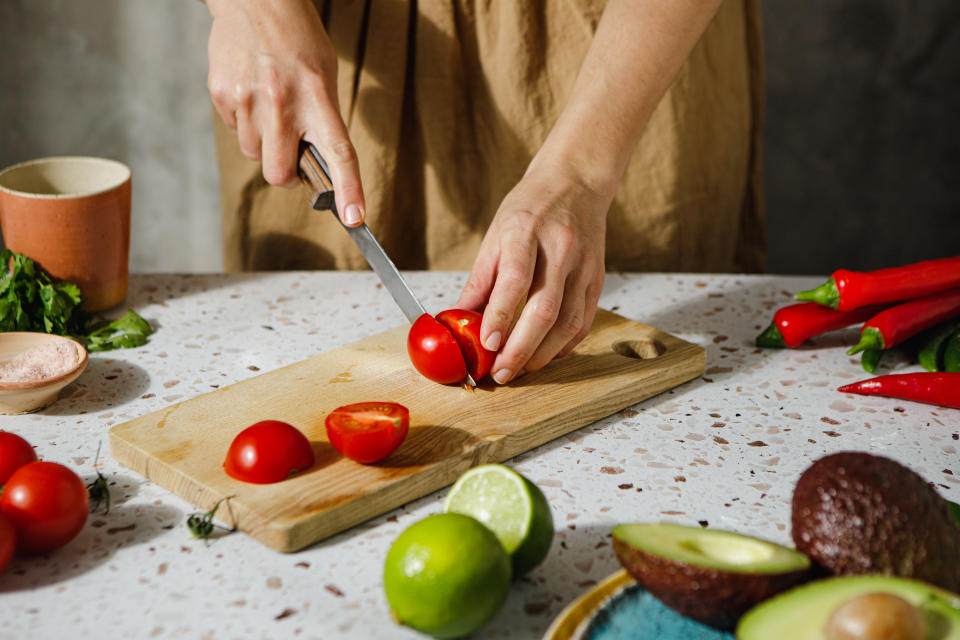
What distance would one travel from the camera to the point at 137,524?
1117mm

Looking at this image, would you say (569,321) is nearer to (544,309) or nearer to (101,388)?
(544,309)

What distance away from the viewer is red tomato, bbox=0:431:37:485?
1.11 m

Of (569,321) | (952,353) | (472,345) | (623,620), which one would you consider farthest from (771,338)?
(623,620)

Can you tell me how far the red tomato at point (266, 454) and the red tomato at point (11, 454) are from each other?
0.25 metres

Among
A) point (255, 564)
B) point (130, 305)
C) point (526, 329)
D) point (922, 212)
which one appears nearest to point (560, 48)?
point (526, 329)

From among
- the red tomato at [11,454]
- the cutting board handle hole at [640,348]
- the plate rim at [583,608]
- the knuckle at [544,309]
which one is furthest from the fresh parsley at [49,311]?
the plate rim at [583,608]

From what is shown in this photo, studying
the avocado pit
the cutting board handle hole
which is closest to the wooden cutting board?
the cutting board handle hole

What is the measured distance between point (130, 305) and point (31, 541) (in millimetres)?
818

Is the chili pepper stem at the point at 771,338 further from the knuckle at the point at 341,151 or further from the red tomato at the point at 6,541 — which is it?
the red tomato at the point at 6,541

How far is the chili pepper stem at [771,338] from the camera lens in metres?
1.58

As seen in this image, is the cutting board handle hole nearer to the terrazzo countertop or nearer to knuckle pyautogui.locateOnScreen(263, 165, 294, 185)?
the terrazzo countertop

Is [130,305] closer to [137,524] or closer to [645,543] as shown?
[137,524]

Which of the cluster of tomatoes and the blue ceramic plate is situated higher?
the blue ceramic plate

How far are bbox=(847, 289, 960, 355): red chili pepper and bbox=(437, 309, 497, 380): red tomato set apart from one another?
2.05ft
